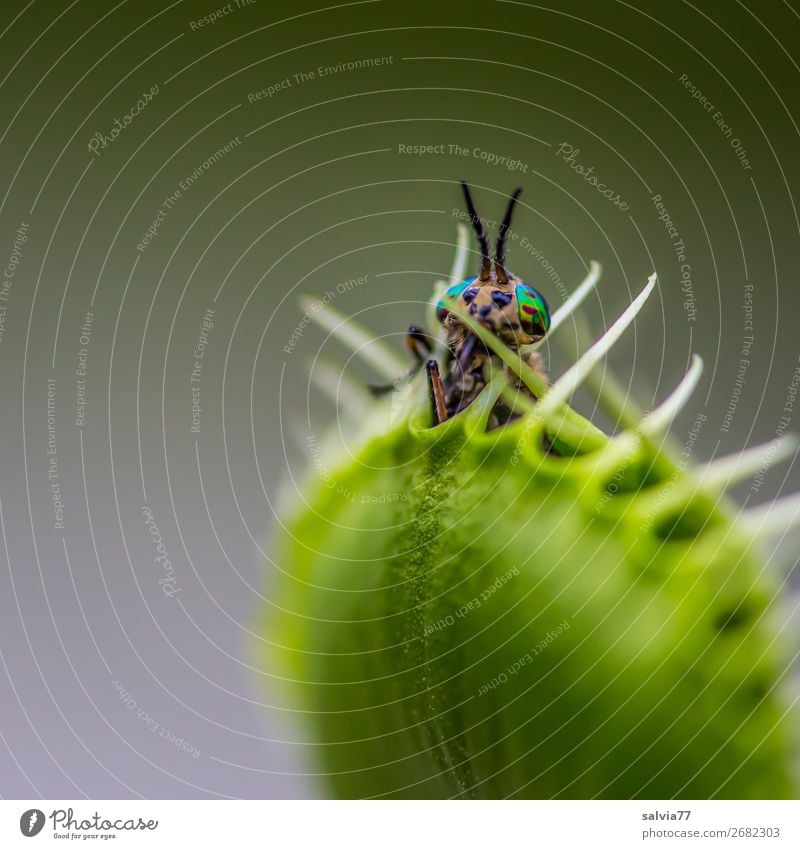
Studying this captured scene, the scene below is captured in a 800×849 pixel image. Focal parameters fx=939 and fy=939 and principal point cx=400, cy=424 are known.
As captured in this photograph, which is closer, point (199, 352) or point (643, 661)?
point (643, 661)

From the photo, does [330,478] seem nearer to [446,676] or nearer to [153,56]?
[446,676]

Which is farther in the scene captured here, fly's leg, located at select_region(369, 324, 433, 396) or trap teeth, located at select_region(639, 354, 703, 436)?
fly's leg, located at select_region(369, 324, 433, 396)

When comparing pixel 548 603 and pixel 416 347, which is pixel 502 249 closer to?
pixel 416 347

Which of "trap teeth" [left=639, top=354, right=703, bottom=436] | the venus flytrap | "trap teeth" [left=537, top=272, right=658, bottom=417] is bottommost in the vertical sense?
the venus flytrap

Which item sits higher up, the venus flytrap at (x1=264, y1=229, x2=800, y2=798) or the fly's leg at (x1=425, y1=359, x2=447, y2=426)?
the fly's leg at (x1=425, y1=359, x2=447, y2=426)

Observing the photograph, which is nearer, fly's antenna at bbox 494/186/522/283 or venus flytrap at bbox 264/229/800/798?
venus flytrap at bbox 264/229/800/798
